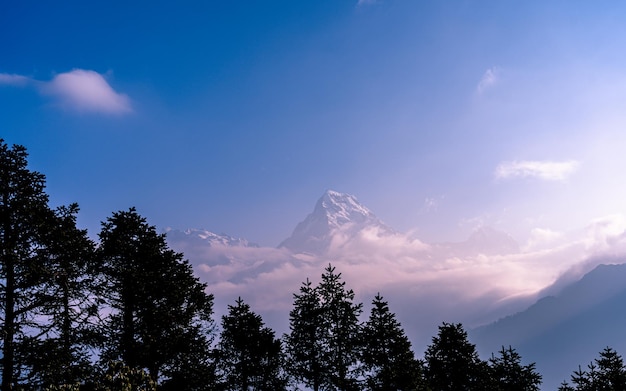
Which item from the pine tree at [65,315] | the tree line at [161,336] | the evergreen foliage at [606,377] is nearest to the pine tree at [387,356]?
the tree line at [161,336]

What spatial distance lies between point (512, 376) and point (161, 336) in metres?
26.3

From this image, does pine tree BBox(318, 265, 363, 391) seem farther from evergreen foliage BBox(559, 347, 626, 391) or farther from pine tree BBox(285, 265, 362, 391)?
evergreen foliage BBox(559, 347, 626, 391)

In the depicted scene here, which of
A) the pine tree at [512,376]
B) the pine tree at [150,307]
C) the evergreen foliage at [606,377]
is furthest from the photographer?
the pine tree at [512,376]

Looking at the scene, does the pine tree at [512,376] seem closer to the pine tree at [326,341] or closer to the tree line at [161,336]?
the tree line at [161,336]

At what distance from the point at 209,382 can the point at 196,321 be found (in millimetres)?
4141

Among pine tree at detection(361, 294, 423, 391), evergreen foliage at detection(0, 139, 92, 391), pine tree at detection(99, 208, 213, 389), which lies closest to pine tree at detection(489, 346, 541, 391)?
pine tree at detection(361, 294, 423, 391)

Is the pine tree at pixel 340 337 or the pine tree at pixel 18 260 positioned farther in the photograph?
the pine tree at pixel 340 337

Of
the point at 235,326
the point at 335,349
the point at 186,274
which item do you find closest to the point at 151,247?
the point at 186,274

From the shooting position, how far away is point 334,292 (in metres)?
35.4

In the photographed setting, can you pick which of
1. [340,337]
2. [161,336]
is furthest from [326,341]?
[161,336]

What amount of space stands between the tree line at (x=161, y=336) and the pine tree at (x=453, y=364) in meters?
0.08

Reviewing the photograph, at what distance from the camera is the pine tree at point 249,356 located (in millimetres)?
35969

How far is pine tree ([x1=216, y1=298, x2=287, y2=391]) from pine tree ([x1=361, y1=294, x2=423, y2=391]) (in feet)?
27.3

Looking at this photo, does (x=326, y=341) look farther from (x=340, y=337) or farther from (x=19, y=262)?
(x=19, y=262)
